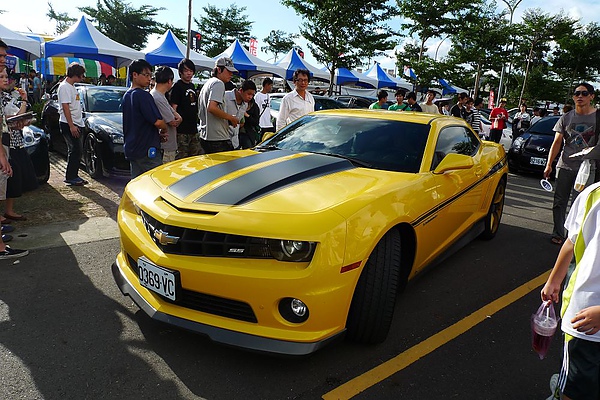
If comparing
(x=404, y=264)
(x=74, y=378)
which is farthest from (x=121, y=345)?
(x=404, y=264)

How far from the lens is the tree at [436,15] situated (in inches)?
949

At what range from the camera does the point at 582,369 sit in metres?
1.56

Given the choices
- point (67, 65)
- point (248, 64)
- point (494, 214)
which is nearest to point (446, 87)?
point (248, 64)

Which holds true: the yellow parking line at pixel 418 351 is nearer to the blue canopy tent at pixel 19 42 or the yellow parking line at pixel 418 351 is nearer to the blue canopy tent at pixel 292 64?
the blue canopy tent at pixel 19 42

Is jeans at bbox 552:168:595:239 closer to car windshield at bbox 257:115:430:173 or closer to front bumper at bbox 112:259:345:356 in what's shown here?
car windshield at bbox 257:115:430:173

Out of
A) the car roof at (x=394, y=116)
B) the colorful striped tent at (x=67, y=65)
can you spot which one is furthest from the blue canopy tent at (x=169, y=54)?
the car roof at (x=394, y=116)

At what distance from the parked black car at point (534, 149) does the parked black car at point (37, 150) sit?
920 cm

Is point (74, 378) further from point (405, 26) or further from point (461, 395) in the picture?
point (405, 26)

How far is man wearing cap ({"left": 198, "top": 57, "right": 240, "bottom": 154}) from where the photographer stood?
502 centimetres

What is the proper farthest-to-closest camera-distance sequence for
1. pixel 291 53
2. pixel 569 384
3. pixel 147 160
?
pixel 291 53 < pixel 147 160 < pixel 569 384

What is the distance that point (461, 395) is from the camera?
→ 2.29 m

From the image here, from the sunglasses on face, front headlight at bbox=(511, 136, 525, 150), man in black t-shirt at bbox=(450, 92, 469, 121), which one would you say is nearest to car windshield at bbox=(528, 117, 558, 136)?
front headlight at bbox=(511, 136, 525, 150)

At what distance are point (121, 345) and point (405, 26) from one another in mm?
26049

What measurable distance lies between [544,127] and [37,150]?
33.1ft
